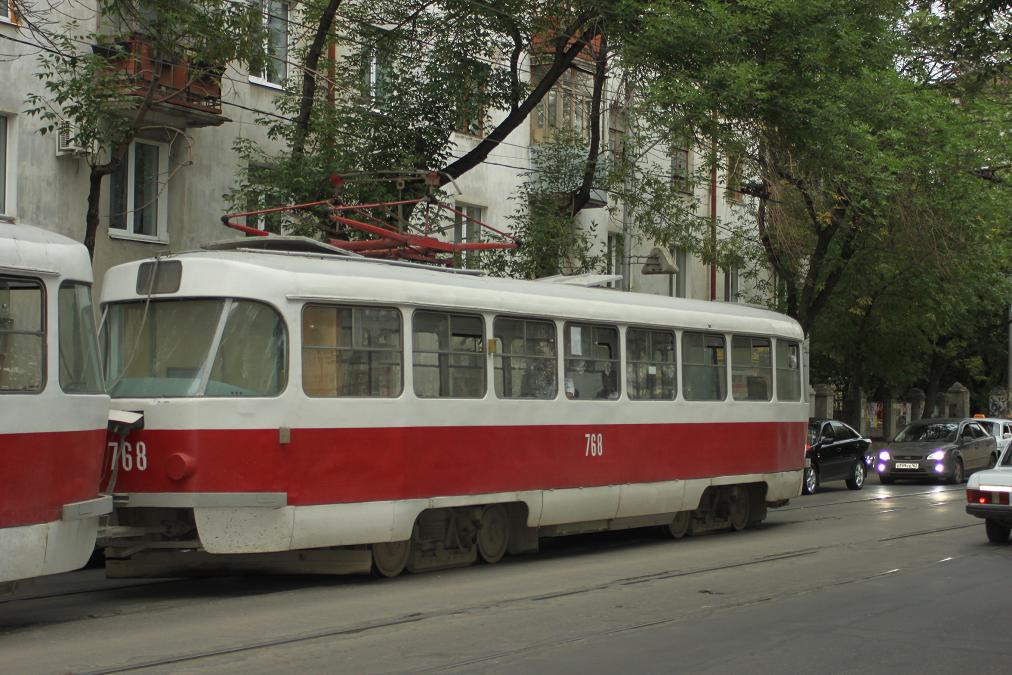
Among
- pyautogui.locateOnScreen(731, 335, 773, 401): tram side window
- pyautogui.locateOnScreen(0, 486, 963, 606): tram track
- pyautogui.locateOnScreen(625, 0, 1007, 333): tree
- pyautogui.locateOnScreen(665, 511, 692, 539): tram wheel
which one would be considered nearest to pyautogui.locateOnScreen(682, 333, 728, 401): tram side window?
pyautogui.locateOnScreen(731, 335, 773, 401): tram side window

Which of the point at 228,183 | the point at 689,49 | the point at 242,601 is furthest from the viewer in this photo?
the point at 228,183

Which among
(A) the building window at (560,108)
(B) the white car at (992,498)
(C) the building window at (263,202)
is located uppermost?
(A) the building window at (560,108)

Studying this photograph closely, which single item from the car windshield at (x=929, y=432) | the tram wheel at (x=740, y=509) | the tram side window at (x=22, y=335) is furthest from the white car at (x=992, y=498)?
the car windshield at (x=929, y=432)

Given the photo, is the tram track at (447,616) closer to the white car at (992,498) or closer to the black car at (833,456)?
the white car at (992,498)

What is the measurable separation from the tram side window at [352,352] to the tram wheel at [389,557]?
1.38m

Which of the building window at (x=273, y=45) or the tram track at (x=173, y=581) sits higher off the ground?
the building window at (x=273, y=45)

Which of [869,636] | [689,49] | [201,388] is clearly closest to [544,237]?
[689,49]

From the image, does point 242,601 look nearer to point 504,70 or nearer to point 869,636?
point 869,636

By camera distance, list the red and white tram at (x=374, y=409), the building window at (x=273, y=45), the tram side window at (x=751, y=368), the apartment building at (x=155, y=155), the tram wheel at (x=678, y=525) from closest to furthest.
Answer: the red and white tram at (x=374, y=409)
the tram wheel at (x=678, y=525)
the tram side window at (x=751, y=368)
the building window at (x=273, y=45)
the apartment building at (x=155, y=155)

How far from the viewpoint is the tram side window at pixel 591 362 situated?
14.5m

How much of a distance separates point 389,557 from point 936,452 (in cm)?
2016

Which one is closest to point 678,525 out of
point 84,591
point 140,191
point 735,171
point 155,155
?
point 84,591

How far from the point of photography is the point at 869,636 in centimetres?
950

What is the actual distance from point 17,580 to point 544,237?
1418 cm
